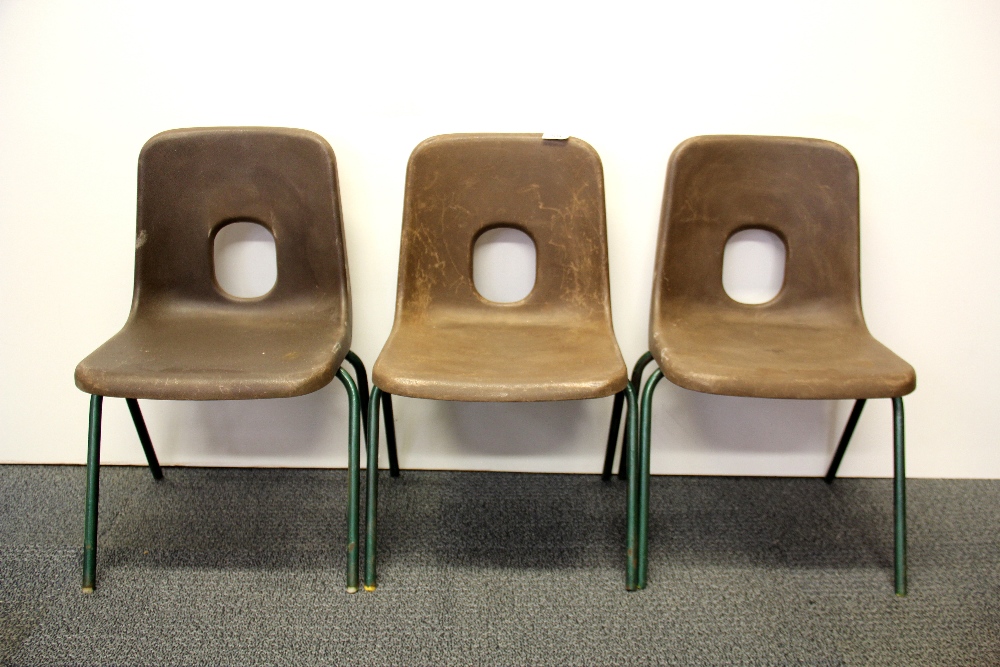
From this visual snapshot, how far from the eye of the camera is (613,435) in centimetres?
169

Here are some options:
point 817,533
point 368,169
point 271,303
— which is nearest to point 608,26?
point 368,169

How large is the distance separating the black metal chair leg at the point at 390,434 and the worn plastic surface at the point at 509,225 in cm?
25

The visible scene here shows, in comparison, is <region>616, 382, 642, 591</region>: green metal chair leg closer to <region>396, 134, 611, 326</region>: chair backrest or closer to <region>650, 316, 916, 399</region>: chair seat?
<region>650, 316, 916, 399</region>: chair seat

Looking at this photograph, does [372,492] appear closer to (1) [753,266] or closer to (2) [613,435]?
(2) [613,435]

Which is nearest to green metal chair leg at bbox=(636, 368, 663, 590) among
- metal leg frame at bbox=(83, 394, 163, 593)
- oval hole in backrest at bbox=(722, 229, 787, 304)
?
oval hole in backrest at bbox=(722, 229, 787, 304)

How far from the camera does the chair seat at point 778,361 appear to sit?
1.24 metres

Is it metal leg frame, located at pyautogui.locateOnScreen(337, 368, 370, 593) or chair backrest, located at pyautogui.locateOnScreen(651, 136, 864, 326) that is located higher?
chair backrest, located at pyautogui.locateOnScreen(651, 136, 864, 326)

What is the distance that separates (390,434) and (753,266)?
1002 millimetres

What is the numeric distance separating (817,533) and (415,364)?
3.53ft

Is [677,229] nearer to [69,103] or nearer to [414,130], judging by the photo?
[414,130]

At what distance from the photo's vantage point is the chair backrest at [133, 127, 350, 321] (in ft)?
4.73

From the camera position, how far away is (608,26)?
144 cm

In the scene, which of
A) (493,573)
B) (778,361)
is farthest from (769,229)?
(493,573)

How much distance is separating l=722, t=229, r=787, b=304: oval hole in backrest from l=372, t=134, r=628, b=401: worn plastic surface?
0.34 metres
